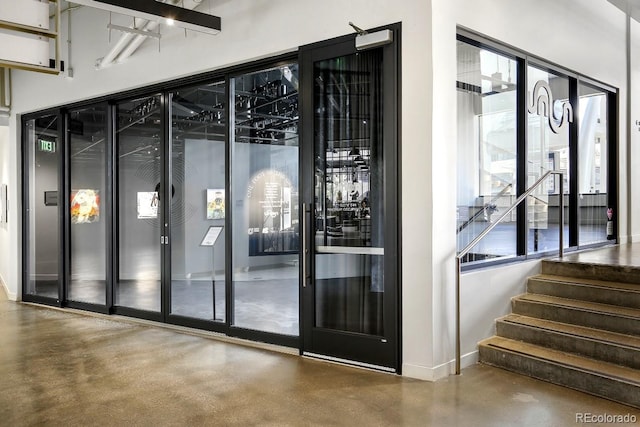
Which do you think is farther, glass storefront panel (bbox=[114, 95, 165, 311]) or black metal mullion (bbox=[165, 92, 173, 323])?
glass storefront panel (bbox=[114, 95, 165, 311])

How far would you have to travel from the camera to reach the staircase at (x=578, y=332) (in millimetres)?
4105

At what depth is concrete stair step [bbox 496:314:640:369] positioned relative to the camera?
420 centimetres

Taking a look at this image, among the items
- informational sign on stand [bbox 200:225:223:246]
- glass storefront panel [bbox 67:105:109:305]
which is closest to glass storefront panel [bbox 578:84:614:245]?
informational sign on stand [bbox 200:225:223:246]

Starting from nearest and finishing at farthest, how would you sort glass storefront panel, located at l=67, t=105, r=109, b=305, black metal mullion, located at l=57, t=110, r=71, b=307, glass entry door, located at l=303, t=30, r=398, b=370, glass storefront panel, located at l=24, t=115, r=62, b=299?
1. glass entry door, located at l=303, t=30, r=398, b=370
2. glass storefront panel, located at l=67, t=105, r=109, b=305
3. black metal mullion, located at l=57, t=110, r=71, b=307
4. glass storefront panel, located at l=24, t=115, r=62, b=299

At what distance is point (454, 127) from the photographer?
4727 millimetres

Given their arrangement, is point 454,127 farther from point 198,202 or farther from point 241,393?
point 198,202

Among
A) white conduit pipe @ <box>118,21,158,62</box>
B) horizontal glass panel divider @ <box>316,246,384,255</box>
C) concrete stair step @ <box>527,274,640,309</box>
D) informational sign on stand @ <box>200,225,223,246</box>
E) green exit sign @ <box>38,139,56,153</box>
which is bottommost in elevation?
concrete stair step @ <box>527,274,640,309</box>

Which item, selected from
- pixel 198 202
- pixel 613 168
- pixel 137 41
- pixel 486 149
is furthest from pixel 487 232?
pixel 137 41

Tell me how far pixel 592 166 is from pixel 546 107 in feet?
5.50

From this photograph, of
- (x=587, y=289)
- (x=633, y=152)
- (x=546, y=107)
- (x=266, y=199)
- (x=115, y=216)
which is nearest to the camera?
(x=587, y=289)

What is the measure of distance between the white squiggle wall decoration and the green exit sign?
7.33 m

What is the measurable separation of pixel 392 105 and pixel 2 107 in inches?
302

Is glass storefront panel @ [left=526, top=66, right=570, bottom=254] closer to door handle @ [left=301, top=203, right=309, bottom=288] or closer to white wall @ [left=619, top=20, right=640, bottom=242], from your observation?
white wall @ [left=619, top=20, right=640, bottom=242]

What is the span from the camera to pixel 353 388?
4.26m
